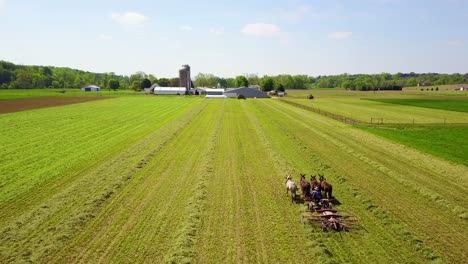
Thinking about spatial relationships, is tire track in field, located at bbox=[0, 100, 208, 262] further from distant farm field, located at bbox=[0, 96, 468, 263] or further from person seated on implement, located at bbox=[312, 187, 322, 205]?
person seated on implement, located at bbox=[312, 187, 322, 205]

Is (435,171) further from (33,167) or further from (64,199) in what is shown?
(33,167)

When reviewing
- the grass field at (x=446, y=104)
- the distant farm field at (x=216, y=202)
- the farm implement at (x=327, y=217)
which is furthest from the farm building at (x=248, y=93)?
the farm implement at (x=327, y=217)

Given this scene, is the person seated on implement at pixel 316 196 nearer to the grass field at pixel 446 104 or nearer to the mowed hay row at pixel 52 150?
the mowed hay row at pixel 52 150

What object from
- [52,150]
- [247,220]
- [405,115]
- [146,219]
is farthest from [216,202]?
[405,115]

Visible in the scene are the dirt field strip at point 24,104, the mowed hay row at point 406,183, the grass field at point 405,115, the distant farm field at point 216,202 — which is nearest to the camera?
the distant farm field at point 216,202

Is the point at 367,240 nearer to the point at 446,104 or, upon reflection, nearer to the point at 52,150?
the point at 52,150
